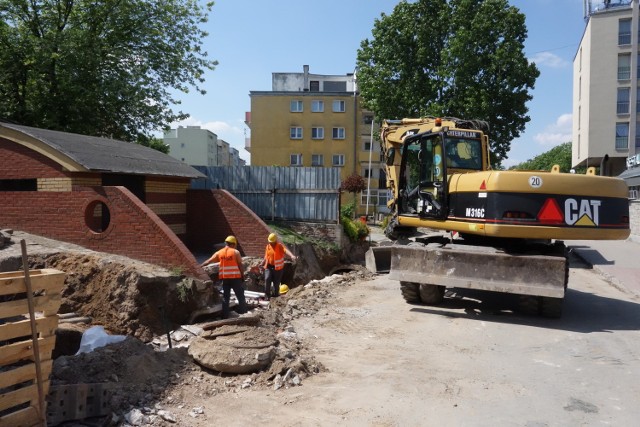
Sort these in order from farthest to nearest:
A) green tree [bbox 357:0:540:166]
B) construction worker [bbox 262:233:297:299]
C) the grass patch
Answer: green tree [bbox 357:0:540:166] < the grass patch < construction worker [bbox 262:233:297:299]

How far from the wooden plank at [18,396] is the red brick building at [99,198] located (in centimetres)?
516

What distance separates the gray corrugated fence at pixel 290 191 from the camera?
56.1 ft

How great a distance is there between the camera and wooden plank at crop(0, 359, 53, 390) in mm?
4335

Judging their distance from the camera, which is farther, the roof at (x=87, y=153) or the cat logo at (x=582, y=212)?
the roof at (x=87, y=153)

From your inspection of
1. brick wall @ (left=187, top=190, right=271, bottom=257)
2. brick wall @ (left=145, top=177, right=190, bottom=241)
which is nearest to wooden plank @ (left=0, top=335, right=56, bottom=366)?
brick wall @ (left=145, top=177, right=190, bottom=241)

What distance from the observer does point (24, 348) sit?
179 inches

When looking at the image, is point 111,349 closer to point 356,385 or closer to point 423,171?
point 356,385

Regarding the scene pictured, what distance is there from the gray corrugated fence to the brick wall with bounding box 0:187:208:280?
6.92 metres

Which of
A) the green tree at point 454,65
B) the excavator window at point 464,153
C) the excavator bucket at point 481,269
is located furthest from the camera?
the green tree at point 454,65

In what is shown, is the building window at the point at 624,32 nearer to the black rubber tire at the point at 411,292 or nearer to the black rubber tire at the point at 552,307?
the black rubber tire at the point at 552,307

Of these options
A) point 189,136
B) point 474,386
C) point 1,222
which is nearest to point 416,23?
point 1,222

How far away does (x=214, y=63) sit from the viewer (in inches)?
901

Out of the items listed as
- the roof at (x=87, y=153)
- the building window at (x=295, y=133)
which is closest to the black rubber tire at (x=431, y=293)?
the roof at (x=87, y=153)

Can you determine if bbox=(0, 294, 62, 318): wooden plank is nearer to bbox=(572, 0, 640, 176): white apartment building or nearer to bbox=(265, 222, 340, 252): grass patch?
bbox=(265, 222, 340, 252): grass patch
